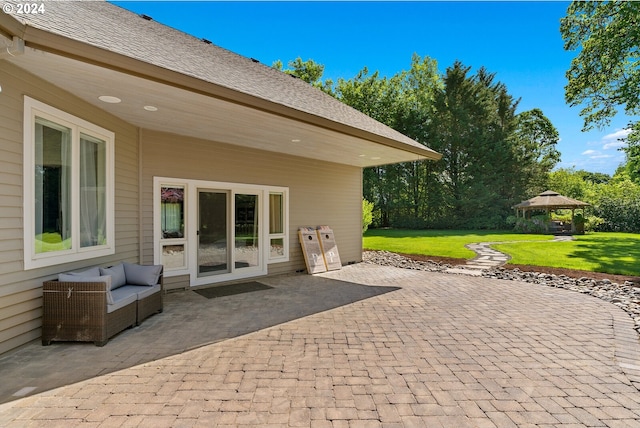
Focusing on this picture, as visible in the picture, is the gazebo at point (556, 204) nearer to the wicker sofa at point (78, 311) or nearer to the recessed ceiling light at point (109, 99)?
the recessed ceiling light at point (109, 99)

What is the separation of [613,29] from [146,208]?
15.8 m

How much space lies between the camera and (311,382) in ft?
8.86

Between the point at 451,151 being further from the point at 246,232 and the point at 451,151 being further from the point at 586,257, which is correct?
the point at 246,232

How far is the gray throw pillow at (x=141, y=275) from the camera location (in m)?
4.45

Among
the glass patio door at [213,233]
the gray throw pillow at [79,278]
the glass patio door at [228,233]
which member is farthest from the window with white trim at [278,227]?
the gray throw pillow at [79,278]

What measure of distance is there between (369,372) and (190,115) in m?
4.19

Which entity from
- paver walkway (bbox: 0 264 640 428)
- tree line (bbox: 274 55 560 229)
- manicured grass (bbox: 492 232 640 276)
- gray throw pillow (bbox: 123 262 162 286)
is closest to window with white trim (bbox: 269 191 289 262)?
paver walkway (bbox: 0 264 640 428)

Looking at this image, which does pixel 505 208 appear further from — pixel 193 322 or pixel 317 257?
pixel 193 322

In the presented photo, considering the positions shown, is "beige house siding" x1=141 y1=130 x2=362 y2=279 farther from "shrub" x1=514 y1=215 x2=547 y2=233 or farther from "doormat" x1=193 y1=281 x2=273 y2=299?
"shrub" x1=514 y1=215 x2=547 y2=233

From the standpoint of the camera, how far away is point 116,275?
4.26 metres

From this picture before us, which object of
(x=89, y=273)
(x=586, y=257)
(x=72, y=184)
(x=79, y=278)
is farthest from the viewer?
(x=586, y=257)

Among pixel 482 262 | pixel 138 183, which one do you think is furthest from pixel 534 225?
pixel 138 183

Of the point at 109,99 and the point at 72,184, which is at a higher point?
the point at 109,99

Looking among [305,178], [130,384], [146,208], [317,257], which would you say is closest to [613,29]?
[305,178]
